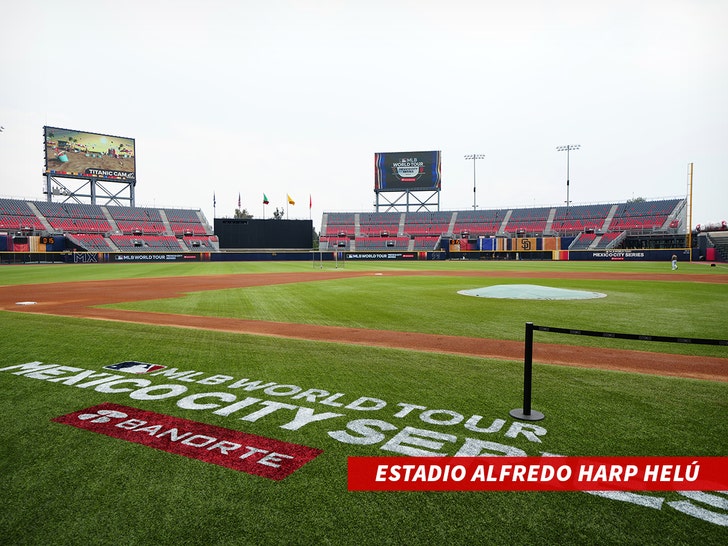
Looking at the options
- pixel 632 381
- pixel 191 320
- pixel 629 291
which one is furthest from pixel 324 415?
pixel 629 291

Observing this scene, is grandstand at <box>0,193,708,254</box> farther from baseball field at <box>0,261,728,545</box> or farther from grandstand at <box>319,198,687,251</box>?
baseball field at <box>0,261,728,545</box>

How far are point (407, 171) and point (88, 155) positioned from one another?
53.0m

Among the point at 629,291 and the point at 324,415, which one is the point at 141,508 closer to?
the point at 324,415

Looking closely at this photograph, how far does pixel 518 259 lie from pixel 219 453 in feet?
226

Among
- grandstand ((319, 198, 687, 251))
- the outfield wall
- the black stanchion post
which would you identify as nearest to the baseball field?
the black stanchion post

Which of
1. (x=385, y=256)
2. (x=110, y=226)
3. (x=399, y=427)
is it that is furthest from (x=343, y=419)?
(x=110, y=226)

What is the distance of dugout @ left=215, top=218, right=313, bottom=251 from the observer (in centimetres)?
6731

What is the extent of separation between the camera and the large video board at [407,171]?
7944 cm

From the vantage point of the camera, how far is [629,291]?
18812 millimetres

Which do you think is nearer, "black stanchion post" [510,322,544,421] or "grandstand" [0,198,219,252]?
"black stanchion post" [510,322,544,421]
